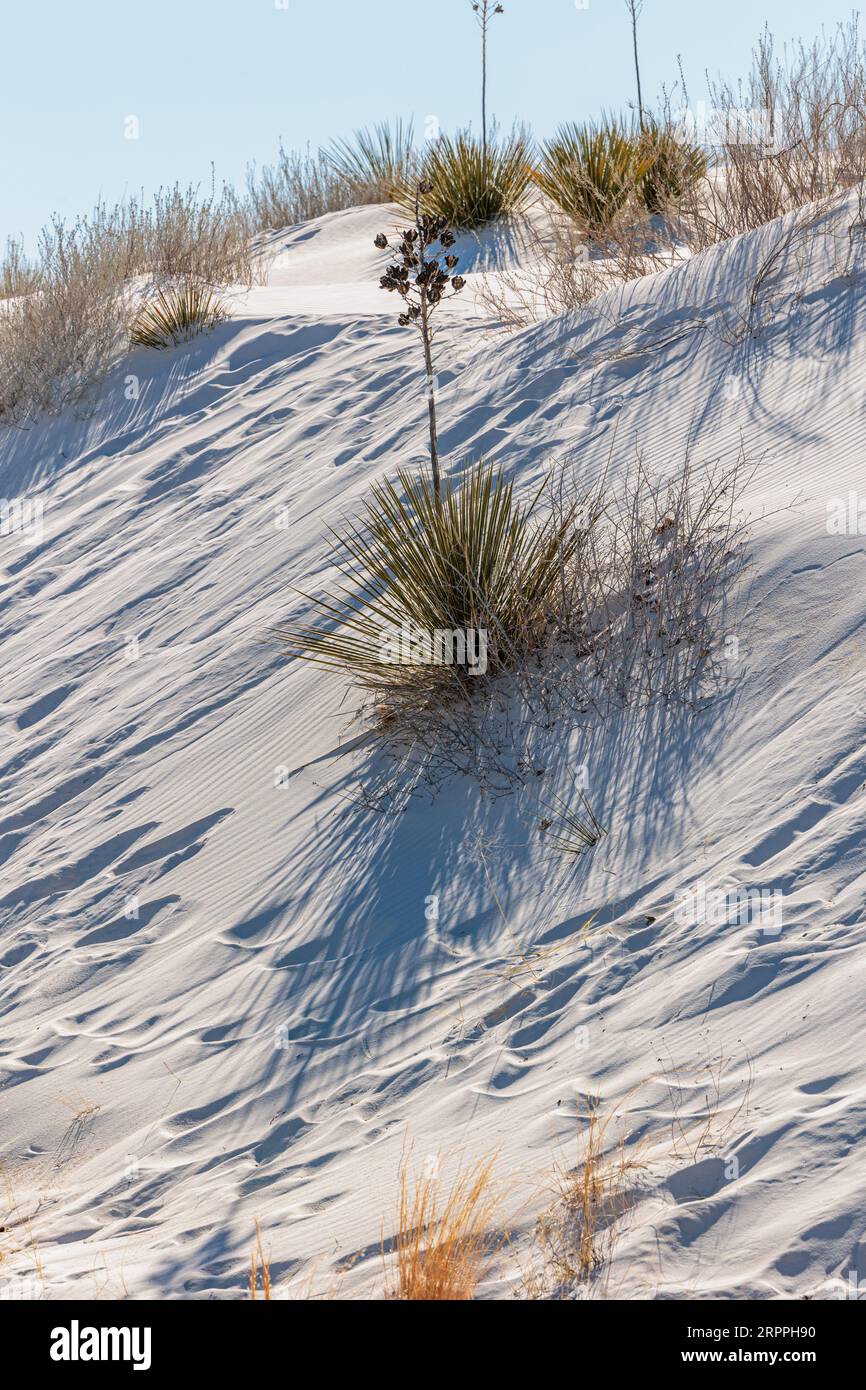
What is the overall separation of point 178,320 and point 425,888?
683 centimetres

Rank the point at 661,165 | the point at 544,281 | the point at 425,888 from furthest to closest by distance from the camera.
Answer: the point at 661,165 < the point at 544,281 < the point at 425,888

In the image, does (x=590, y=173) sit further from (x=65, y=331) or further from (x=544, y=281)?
(x=65, y=331)

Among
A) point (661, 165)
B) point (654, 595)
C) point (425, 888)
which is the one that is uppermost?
point (661, 165)

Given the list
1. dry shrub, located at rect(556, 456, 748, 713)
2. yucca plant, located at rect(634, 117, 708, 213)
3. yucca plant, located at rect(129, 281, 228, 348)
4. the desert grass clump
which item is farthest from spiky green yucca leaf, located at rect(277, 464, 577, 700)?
yucca plant, located at rect(634, 117, 708, 213)

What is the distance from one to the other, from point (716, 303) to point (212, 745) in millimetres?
3679

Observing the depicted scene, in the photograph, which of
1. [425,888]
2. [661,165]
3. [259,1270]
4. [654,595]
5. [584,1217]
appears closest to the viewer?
[584,1217]

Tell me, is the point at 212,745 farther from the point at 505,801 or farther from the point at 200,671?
the point at 505,801

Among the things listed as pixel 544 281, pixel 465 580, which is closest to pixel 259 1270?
pixel 465 580

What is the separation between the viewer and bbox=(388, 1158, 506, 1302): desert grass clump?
242 centimetres

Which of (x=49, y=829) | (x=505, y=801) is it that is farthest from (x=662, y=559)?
(x=49, y=829)

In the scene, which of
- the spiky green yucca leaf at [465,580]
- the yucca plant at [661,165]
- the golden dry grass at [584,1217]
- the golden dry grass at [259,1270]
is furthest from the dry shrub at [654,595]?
the yucca plant at [661,165]

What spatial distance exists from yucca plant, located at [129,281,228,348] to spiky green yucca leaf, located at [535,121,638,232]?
2.97 metres

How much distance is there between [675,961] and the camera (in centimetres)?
337

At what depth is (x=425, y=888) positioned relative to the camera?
4246 mm
